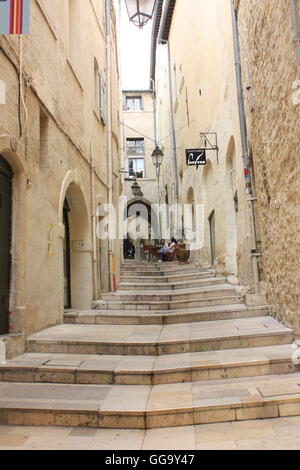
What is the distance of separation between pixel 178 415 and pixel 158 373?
0.84 metres

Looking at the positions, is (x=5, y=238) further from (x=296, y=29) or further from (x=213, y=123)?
(x=213, y=123)

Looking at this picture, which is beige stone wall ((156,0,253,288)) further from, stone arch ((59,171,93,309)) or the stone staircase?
stone arch ((59,171,93,309))

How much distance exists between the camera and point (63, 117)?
7098 millimetres

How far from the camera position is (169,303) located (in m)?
8.01

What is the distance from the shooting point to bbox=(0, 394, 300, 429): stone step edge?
11.6ft

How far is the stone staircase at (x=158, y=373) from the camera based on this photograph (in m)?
3.59

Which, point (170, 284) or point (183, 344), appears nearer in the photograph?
point (183, 344)

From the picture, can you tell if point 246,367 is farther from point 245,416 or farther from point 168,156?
point 168,156

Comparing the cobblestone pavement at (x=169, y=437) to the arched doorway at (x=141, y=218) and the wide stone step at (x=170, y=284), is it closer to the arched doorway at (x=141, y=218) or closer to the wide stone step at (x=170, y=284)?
the wide stone step at (x=170, y=284)

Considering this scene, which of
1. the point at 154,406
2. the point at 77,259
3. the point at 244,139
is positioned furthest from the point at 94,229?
the point at 154,406

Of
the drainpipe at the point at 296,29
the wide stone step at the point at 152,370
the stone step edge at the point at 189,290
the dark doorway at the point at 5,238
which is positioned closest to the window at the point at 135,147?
the stone step edge at the point at 189,290

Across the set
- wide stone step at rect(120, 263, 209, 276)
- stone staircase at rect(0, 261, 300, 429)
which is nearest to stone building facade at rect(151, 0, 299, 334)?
wide stone step at rect(120, 263, 209, 276)

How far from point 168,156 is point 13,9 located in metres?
16.1

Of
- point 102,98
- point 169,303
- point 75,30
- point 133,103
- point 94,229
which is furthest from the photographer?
point 133,103
